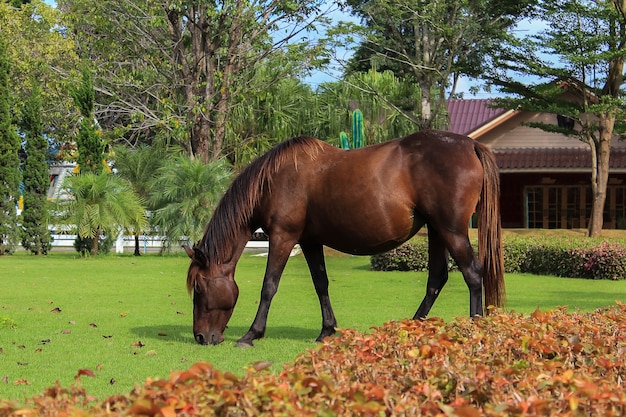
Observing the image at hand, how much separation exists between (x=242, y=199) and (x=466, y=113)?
116ft

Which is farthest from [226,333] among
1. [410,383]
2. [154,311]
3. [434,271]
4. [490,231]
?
[410,383]

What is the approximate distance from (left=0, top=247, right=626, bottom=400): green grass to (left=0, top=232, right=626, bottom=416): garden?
0.03m

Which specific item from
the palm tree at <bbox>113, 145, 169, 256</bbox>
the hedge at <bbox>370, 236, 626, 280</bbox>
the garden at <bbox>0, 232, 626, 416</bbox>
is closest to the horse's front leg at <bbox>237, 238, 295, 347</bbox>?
the garden at <bbox>0, 232, 626, 416</bbox>

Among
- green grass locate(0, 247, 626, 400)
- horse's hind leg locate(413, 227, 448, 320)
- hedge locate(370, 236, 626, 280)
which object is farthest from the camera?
hedge locate(370, 236, 626, 280)

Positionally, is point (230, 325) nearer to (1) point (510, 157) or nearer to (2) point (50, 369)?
(2) point (50, 369)

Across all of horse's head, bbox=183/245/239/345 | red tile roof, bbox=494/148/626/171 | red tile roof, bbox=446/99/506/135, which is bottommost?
horse's head, bbox=183/245/239/345

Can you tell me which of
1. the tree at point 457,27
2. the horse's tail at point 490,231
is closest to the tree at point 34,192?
the tree at point 457,27

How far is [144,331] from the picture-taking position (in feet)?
29.6

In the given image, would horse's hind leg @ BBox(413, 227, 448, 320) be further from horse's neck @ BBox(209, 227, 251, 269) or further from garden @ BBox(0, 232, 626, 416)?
horse's neck @ BBox(209, 227, 251, 269)

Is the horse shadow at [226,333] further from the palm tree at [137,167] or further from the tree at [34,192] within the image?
the palm tree at [137,167]

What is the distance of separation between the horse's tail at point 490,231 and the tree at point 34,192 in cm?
1930

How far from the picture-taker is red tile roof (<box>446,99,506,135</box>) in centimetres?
4078

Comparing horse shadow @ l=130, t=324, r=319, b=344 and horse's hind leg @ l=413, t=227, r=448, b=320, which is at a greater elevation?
horse's hind leg @ l=413, t=227, r=448, b=320

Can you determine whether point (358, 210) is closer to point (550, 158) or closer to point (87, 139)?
point (87, 139)
